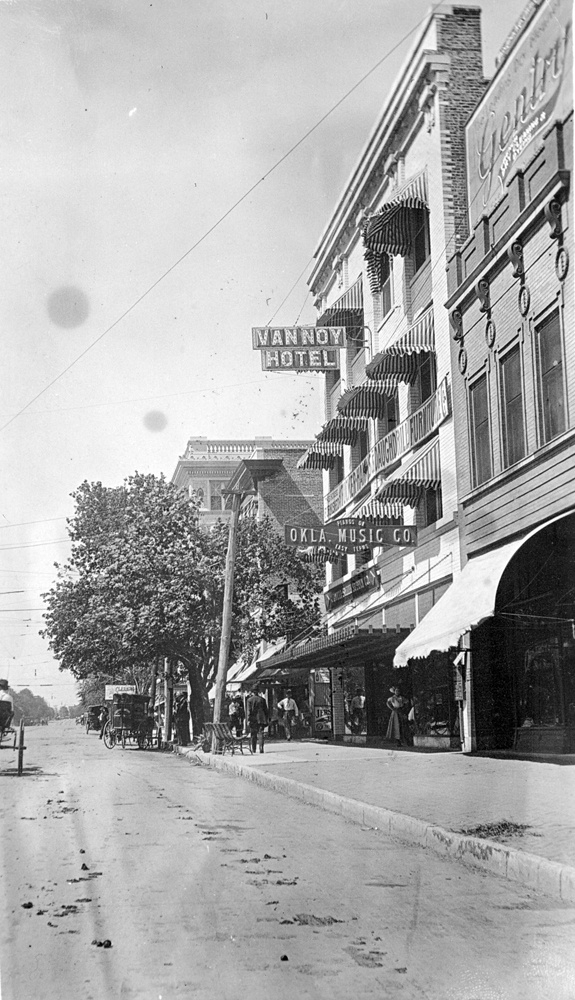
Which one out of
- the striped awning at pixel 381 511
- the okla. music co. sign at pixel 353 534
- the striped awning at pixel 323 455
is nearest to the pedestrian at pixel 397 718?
the okla. music co. sign at pixel 353 534

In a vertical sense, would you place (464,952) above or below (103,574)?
below

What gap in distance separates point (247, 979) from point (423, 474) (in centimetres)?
1774

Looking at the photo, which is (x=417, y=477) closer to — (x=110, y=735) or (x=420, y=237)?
(x=420, y=237)

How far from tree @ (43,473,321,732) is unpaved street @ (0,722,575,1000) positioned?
2152 centimetres

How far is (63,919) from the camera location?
623cm

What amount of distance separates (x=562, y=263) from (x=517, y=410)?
297 centimetres

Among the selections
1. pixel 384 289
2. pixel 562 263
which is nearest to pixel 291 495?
pixel 384 289

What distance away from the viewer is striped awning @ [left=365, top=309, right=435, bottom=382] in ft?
73.9

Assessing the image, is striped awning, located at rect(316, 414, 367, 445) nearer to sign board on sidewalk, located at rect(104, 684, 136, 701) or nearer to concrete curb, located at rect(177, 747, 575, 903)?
concrete curb, located at rect(177, 747, 575, 903)

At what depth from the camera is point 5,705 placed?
60.1 ft

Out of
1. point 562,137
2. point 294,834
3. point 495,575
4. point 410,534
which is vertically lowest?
point 294,834

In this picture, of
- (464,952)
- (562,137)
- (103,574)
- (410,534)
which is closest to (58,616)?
(103,574)

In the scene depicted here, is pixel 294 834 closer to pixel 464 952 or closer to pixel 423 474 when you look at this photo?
pixel 464 952

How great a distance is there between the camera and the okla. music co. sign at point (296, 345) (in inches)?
1013
